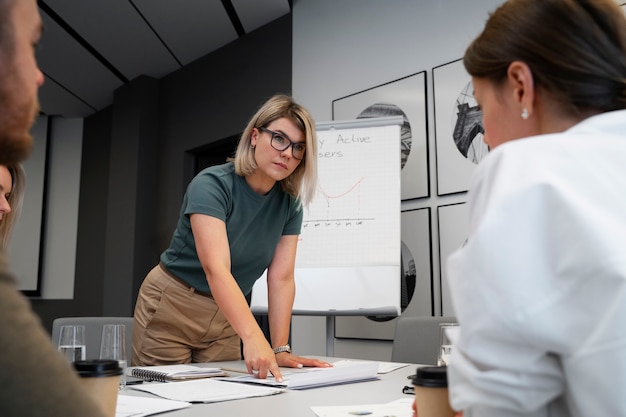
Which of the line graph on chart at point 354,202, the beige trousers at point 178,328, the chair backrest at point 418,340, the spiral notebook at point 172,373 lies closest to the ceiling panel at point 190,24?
the line graph on chart at point 354,202

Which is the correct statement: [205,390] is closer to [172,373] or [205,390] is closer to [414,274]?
[172,373]

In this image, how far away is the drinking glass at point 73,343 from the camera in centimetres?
103

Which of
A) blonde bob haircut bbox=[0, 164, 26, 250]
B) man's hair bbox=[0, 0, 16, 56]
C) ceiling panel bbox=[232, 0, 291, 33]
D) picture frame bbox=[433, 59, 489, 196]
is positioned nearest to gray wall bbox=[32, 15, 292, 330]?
ceiling panel bbox=[232, 0, 291, 33]

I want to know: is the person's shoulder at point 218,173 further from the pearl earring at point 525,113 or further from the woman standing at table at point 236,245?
the pearl earring at point 525,113

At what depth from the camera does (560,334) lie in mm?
542

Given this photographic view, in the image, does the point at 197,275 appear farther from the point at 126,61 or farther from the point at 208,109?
the point at 126,61

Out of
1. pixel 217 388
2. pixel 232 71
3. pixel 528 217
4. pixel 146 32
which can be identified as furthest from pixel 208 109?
pixel 528 217

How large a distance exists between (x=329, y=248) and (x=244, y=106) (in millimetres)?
1617

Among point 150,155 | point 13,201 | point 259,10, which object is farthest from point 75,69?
point 13,201

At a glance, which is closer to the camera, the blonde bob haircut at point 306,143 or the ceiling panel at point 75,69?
the blonde bob haircut at point 306,143

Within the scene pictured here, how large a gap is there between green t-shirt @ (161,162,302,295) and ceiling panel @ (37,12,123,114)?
2819 mm

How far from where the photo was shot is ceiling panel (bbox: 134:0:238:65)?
3.90 metres

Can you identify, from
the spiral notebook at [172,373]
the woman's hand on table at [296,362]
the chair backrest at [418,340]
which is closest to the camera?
the spiral notebook at [172,373]

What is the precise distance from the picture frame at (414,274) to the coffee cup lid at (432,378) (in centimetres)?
230
